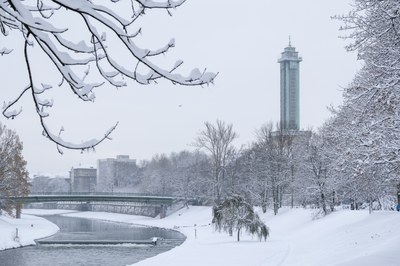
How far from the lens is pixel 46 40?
16.5 ft

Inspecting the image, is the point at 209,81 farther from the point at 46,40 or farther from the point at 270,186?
the point at 270,186

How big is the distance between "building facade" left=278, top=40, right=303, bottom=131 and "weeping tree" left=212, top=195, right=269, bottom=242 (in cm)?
10795

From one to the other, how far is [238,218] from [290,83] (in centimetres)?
12161

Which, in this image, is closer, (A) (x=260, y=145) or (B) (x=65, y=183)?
(A) (x=260, y=145)

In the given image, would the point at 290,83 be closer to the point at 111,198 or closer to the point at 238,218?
the point at 111,198

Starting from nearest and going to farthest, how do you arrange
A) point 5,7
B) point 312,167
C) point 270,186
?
point 5,7
point 312,167
point 270,186

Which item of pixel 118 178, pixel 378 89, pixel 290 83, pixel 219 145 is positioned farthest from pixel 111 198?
pixel 290 83

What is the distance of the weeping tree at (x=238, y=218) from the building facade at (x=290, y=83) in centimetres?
10795

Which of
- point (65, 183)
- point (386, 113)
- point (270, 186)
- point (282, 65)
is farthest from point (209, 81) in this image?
point (65, 183)

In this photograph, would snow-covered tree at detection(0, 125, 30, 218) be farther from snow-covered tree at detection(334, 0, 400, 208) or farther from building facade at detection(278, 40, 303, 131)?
building facade at detection(278, 40, 303, 131)

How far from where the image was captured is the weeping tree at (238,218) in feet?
124

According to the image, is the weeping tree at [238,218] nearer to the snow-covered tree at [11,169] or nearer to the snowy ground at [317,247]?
the snowy ground at [317,247]

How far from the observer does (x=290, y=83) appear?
511ft

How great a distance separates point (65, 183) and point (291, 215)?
141 meters
